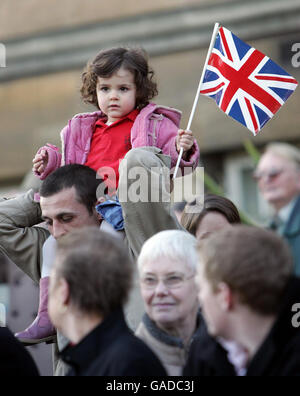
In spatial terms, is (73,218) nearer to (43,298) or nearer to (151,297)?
(43,298)

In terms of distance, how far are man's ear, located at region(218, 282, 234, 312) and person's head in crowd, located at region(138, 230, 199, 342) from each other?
82cm

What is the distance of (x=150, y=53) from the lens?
47.1ft

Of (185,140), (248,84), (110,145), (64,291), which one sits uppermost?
(248,84)

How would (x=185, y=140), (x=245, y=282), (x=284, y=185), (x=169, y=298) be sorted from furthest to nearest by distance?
(x=185, y=140) → (x=169, y=298) → (x=284, y=185) → (x=245, y=282)

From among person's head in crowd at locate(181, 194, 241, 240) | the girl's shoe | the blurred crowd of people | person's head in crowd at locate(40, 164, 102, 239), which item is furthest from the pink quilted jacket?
the blurred crowd of people

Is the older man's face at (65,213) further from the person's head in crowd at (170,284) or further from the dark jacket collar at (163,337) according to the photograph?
the dark jacket collar at (163,337)

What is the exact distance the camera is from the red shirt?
5324 mm

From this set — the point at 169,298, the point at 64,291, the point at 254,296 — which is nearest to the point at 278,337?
the point at 254,296

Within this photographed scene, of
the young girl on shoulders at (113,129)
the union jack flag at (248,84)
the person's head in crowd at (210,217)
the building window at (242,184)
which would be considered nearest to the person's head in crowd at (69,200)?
the young girl on shoulders at (113,129)

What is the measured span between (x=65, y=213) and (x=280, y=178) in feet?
5.91

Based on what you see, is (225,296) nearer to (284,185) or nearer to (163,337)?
(284,185)

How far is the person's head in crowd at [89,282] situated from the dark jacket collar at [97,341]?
0.03 m

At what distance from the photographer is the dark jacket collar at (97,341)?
3.56 metres
